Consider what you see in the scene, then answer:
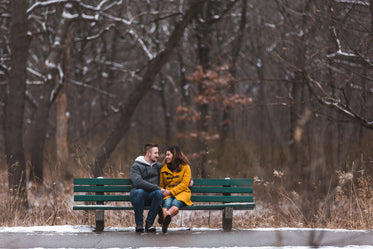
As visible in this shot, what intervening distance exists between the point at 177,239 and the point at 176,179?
3.11ft

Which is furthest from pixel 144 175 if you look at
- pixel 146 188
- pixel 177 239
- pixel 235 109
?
pixel 235 109

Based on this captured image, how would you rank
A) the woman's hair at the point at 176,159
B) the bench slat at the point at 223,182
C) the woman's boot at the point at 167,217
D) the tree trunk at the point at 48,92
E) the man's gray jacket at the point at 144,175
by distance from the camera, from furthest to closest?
the tree trunk at the point at 48,92 < the bench slat at the point at 223,182 < the woman's hair at the point at 176,159 < the man's gray jacket at the point at 144,175 < the woman's boot at the point at 167,217

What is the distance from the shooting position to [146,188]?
21.7 ft

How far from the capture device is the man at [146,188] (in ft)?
21.6

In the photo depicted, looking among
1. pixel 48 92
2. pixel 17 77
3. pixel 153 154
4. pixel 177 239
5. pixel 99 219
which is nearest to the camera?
pixel 177 239

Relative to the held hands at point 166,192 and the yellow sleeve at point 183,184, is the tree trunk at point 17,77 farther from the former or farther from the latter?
the yellow sleeve at point 183,184

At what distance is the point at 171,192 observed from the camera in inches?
267

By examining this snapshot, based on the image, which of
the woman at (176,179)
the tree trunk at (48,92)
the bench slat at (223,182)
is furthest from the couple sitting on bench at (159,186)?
the tree trunk at (48,92)

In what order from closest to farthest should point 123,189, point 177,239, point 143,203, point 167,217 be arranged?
point 177,239 < point 167,217 < point 143,203 < point 123,189

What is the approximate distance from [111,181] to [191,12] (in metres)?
9.29

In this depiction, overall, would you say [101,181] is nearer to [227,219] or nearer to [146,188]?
[146,188]

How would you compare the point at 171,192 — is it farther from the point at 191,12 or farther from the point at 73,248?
the point at 191,12

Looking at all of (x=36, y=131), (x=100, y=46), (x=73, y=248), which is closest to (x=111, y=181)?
(x=73, y=248)

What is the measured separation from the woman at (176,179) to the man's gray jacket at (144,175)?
0.15m
